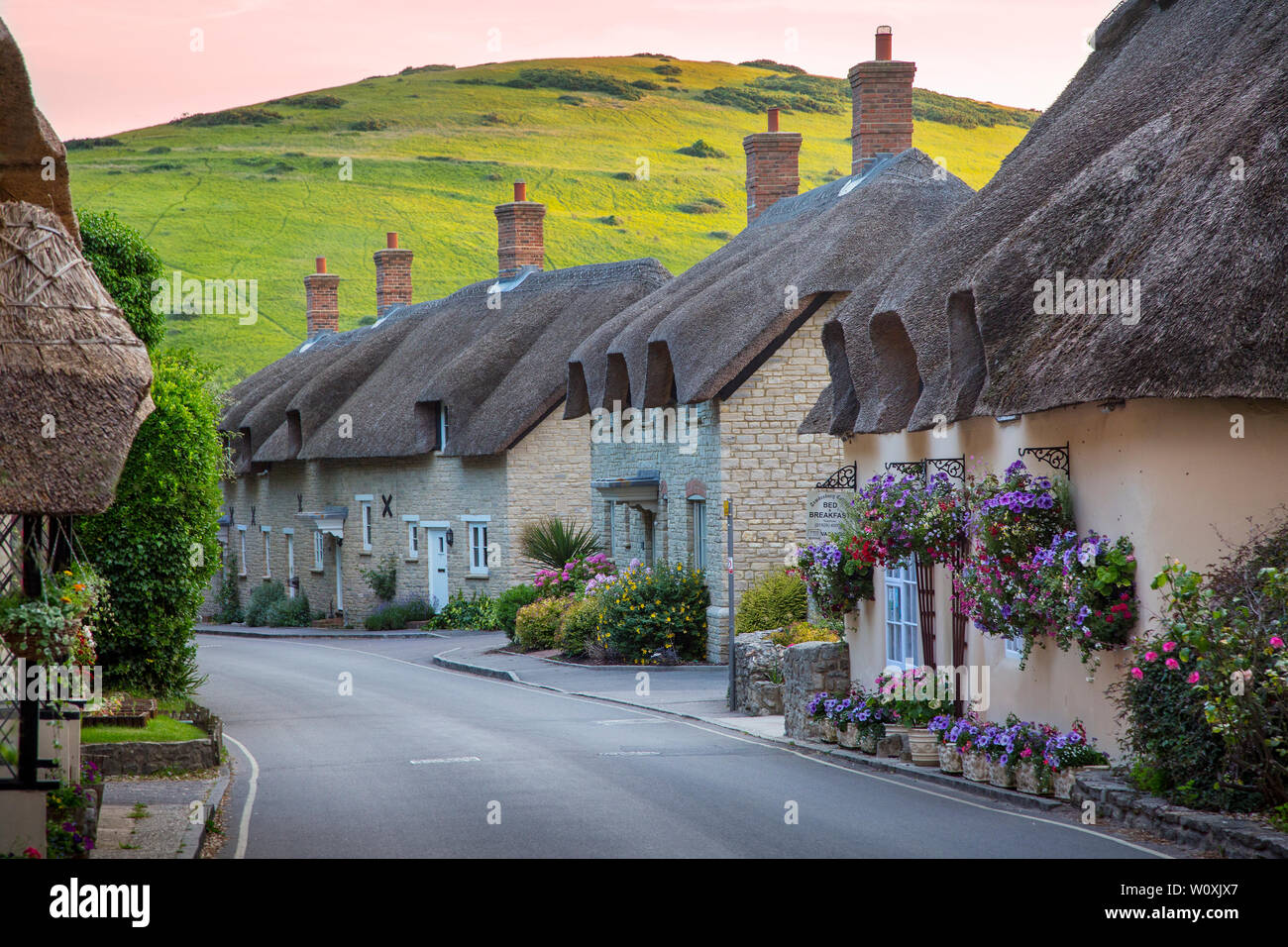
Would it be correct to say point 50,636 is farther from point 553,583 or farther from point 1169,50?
point 553,583

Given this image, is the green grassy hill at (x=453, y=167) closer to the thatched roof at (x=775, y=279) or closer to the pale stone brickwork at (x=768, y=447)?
the thatched roof at (x=775, y=279)

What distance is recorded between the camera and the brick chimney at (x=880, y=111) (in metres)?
25.4

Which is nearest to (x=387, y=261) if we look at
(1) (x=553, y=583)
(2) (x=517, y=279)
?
(2) (x=517, y=279)

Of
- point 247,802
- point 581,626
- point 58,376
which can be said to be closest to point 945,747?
point 247,802

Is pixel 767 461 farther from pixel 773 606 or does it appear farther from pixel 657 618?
pixel 657 618

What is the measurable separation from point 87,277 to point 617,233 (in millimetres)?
91553

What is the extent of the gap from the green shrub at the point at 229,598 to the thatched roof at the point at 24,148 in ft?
119

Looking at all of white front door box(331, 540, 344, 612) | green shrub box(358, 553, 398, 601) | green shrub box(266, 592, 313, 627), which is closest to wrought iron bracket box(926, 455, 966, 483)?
green shrub box(358, 553, 398, 601)

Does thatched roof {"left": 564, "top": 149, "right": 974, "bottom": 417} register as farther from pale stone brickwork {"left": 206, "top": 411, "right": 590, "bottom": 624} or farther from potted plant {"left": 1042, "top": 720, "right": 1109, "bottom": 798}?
potted plant {"left": 1042, "top": 720, "right": 1109, "bottom": 798}

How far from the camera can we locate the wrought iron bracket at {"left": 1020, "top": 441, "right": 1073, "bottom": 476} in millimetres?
12344

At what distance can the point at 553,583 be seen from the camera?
29.0 meters

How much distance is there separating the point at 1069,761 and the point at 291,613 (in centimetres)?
3112

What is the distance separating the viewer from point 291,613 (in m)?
39.9

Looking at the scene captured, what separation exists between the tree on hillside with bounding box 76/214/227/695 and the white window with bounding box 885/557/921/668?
25.9ft
